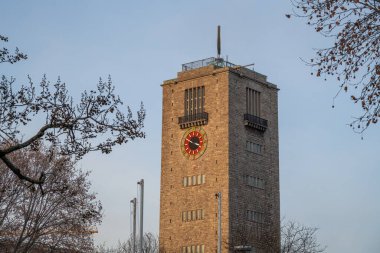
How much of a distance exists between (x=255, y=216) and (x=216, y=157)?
9673mm

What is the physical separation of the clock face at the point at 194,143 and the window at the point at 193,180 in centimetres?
286

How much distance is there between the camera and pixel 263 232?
11350 cm

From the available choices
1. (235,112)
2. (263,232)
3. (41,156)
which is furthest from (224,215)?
(41,156)

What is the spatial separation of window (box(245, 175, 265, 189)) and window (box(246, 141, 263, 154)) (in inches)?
158

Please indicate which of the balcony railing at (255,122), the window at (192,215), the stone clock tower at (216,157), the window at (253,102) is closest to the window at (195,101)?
the stone clock tower at (216,157)

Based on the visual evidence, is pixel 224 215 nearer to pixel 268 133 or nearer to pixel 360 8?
pixel 268 133

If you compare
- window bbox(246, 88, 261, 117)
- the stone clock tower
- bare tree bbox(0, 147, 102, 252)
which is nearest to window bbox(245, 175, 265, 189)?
the stone clock tower

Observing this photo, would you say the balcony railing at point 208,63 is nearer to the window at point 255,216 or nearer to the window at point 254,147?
the window at point 254,147

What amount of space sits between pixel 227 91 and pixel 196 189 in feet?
46.7

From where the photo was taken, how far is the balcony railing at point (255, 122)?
124 metres

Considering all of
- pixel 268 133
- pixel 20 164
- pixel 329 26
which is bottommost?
pixel 329 26

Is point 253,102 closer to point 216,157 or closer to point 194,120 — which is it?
point 194,120

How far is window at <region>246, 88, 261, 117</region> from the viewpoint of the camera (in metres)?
126

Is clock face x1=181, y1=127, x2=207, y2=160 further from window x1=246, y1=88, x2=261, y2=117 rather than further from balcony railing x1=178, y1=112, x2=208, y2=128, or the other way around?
window x1=246, y1=88, x2=261, y2=117
